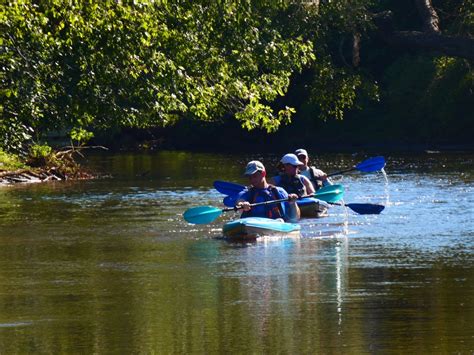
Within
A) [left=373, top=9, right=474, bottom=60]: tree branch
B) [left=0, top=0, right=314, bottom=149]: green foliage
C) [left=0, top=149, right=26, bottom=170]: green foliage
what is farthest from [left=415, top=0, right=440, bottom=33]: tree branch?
[left=0, top=0, right=314, bottom=149]: green foliage

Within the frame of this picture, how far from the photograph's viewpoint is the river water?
33.3ft

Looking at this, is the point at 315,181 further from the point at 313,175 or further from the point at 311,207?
the point at 311,207

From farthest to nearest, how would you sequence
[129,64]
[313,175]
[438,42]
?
[438,42], [313,175], [129,64]

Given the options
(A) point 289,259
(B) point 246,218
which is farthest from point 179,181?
(A) point 289,259

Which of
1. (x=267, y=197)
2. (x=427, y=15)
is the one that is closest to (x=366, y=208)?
(x=267, y=197)

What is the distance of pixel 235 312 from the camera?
1141cm

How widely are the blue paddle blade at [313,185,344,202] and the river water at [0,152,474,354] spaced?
Answer: 1.49ft

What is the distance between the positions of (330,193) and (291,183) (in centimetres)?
104

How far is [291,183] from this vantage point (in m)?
20.7

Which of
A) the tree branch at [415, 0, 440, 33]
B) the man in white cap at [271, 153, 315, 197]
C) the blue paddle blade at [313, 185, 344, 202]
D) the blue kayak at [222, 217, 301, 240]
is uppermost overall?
the tree branch at [415, 0, 440, 33]

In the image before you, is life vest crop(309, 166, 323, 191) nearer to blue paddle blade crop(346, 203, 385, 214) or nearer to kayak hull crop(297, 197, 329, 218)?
kayak hull crop(297, 197, 329, 218)

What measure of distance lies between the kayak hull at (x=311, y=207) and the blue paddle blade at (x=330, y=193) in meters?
0.12

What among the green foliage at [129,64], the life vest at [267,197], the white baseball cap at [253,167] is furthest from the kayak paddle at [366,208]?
the white baseball cap at [253,167]

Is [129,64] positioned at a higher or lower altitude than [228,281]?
higher
